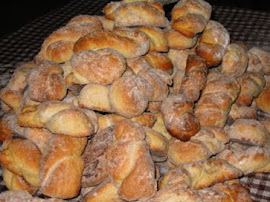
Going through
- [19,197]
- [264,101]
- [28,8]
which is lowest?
[28,8]

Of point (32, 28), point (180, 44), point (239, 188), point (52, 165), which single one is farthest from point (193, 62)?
point (32, 28)

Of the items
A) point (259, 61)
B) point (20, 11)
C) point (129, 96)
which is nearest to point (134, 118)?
point (129, 96)

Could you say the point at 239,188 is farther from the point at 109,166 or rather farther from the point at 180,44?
the point at 180,44

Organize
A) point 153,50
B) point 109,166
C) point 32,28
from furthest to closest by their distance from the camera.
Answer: point 32,28, point 153,50, point 109,166

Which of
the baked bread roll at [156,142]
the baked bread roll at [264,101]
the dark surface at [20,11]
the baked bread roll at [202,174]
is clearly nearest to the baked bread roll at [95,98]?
the baked bread roll at [156,142]

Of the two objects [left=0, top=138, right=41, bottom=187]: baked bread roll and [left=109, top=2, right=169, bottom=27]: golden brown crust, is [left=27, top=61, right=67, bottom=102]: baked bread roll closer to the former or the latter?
[left=0, top=138, right=41, bottom=187]: baked bread roll

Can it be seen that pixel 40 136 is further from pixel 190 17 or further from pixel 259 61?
pixel 259 61
